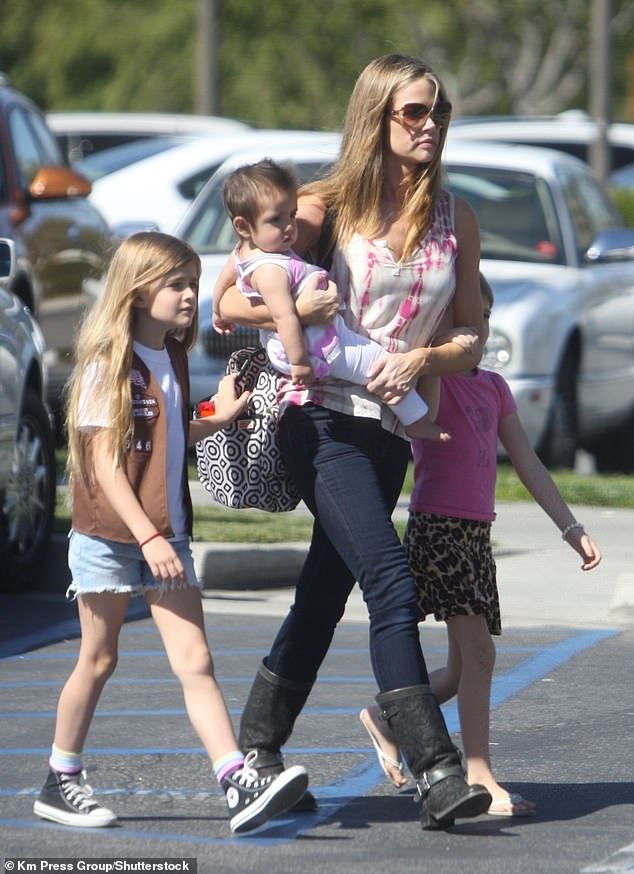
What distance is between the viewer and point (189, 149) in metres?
17.6

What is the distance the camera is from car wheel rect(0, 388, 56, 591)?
8664mm

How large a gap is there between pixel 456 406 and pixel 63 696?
122 centimetres

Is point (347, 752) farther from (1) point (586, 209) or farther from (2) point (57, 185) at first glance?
(1) point (586, 209)

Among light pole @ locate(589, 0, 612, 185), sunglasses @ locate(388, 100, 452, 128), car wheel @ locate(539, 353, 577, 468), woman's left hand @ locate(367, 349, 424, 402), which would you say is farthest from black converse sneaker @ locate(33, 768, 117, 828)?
light pole @ locate(589, 0, 612, 185)

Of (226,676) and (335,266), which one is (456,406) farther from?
(226,676)

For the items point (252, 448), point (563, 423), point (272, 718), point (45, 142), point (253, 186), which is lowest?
point (563, 423)

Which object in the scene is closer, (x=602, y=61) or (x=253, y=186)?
(x=253, y=186)

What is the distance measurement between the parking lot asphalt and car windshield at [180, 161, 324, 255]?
14.2 ft

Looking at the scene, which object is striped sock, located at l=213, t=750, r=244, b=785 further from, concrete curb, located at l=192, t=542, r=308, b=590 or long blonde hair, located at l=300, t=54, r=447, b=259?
concrete curb, located at l=192, t=542, r=308, b=590

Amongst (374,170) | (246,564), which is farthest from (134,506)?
(246,564)

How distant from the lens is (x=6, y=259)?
8359mm

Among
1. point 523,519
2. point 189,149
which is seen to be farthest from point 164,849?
point 189,149

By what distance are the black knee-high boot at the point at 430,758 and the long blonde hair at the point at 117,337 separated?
88 cm

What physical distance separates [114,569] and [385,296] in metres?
0.91
